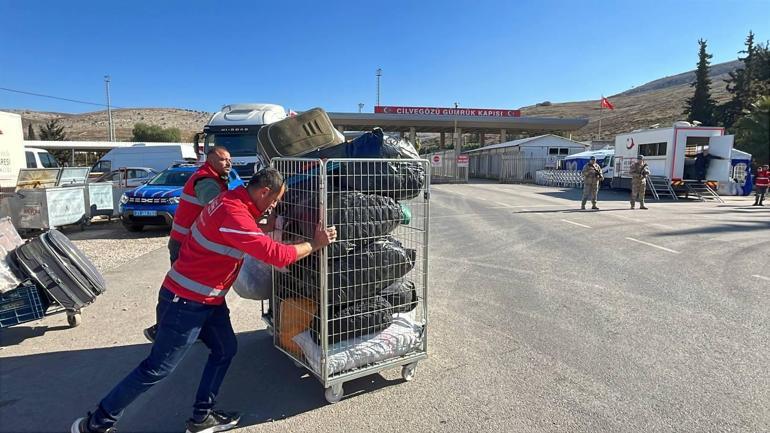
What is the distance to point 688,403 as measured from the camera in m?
3.39

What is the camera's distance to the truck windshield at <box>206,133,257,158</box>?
12922mm

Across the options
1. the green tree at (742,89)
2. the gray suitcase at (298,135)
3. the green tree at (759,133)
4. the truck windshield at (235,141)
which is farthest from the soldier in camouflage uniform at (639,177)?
the green tree at (742,89)

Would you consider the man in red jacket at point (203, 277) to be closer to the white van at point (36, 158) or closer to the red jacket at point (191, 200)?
the red jacket at point (191, 200)

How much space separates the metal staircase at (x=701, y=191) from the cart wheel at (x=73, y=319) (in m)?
23.7

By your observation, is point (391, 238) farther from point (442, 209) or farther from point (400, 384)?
point (442, 209)

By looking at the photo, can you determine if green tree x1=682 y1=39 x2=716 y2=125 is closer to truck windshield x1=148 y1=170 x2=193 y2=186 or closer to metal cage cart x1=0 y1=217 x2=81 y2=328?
truck windshield x1=148 y1=170 x2=193 y2=186

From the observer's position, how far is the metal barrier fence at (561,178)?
97.4 feet

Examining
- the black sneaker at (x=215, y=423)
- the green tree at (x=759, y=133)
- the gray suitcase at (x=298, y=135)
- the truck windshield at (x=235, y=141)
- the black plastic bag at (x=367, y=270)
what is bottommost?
the black sneaker at (x=215, y=423)

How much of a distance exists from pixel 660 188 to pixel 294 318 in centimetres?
2271

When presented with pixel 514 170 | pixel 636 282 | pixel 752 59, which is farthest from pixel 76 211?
pixel 752 59

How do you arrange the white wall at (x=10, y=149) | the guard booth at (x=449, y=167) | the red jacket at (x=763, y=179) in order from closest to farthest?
the white wall at (x=10, y=149) < the red jacket at (x=763, y=179) < the guard booth at (x=449, y=167)

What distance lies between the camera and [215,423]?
3021 millimetres

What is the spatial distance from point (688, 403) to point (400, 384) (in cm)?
212

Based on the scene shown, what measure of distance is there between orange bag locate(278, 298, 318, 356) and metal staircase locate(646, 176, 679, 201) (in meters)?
22.1
